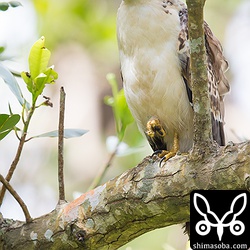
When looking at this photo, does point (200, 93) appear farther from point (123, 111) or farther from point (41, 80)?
point (123, 111)

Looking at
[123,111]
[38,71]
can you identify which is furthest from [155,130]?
[38,71]

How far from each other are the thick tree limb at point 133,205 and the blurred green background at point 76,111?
2.86 metres

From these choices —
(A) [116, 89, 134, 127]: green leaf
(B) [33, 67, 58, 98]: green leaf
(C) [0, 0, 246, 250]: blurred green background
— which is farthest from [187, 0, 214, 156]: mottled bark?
(C) [0, 0, 246, 250]: blurred green background

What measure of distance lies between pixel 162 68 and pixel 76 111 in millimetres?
2778

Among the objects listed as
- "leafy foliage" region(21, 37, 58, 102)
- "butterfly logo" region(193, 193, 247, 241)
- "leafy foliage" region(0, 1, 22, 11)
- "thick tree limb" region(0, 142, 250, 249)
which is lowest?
"butterfly logo" region(193, 193, 247, 241)

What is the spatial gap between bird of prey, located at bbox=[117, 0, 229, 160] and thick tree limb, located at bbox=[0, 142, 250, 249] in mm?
640

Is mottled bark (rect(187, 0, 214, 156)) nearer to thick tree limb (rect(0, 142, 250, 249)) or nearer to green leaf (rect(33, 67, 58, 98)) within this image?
thick tree limb (rect(0, 142, 250, 249))

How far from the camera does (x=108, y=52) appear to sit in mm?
5910

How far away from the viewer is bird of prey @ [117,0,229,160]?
3123 mm

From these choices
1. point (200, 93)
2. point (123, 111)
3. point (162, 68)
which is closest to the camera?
point (200, 93)

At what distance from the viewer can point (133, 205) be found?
2482 millimetres

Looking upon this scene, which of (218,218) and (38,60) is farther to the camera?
(38,60)

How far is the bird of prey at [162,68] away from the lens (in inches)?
123

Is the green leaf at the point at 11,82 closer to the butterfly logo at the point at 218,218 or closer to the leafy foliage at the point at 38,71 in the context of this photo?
the leafy foliage at the point at 38,71
